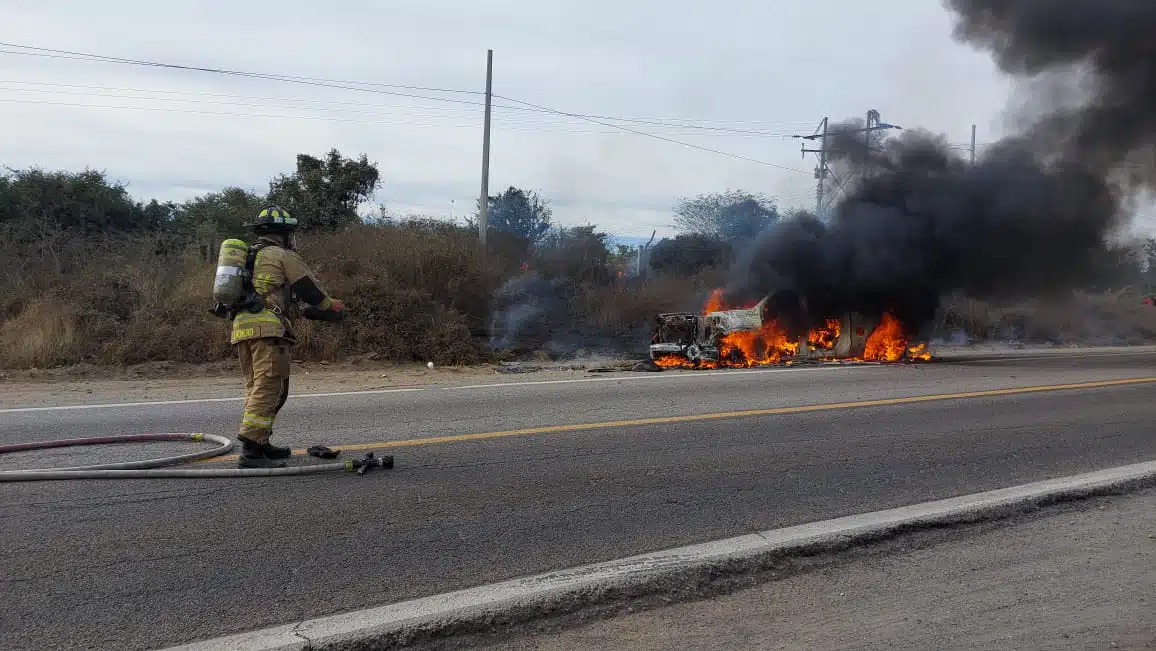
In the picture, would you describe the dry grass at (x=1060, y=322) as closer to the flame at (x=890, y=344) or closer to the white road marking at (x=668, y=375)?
the flame at (x=890, y=344)

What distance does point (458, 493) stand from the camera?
4922 millimetres

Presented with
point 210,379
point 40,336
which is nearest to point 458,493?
point 210,379

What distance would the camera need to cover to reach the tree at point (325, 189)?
62.8ft

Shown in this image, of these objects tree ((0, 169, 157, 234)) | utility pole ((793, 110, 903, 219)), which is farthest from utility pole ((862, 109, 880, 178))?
tree ((0, 169, 157, 234))

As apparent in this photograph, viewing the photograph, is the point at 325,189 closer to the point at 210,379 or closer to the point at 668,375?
the point at 210,379

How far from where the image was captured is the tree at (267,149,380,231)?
19.2 meters

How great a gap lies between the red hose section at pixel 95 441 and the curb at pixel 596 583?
368 centimetres

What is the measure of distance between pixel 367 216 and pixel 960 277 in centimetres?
1231

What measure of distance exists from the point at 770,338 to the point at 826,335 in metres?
1.40

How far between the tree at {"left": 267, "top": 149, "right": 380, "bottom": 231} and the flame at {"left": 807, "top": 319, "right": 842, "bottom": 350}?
10377 mm

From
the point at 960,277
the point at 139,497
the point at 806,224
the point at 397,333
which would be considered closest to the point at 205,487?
the point at 139,497

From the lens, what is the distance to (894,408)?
869cm

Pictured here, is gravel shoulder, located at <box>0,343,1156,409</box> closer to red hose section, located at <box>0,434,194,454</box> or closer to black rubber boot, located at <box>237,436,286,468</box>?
red hose section, located at <box>0,434,194,454</box>

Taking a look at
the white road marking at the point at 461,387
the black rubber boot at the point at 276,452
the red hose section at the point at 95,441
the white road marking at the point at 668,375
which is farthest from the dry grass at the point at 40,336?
the black rubber boot at the point at 276,452
